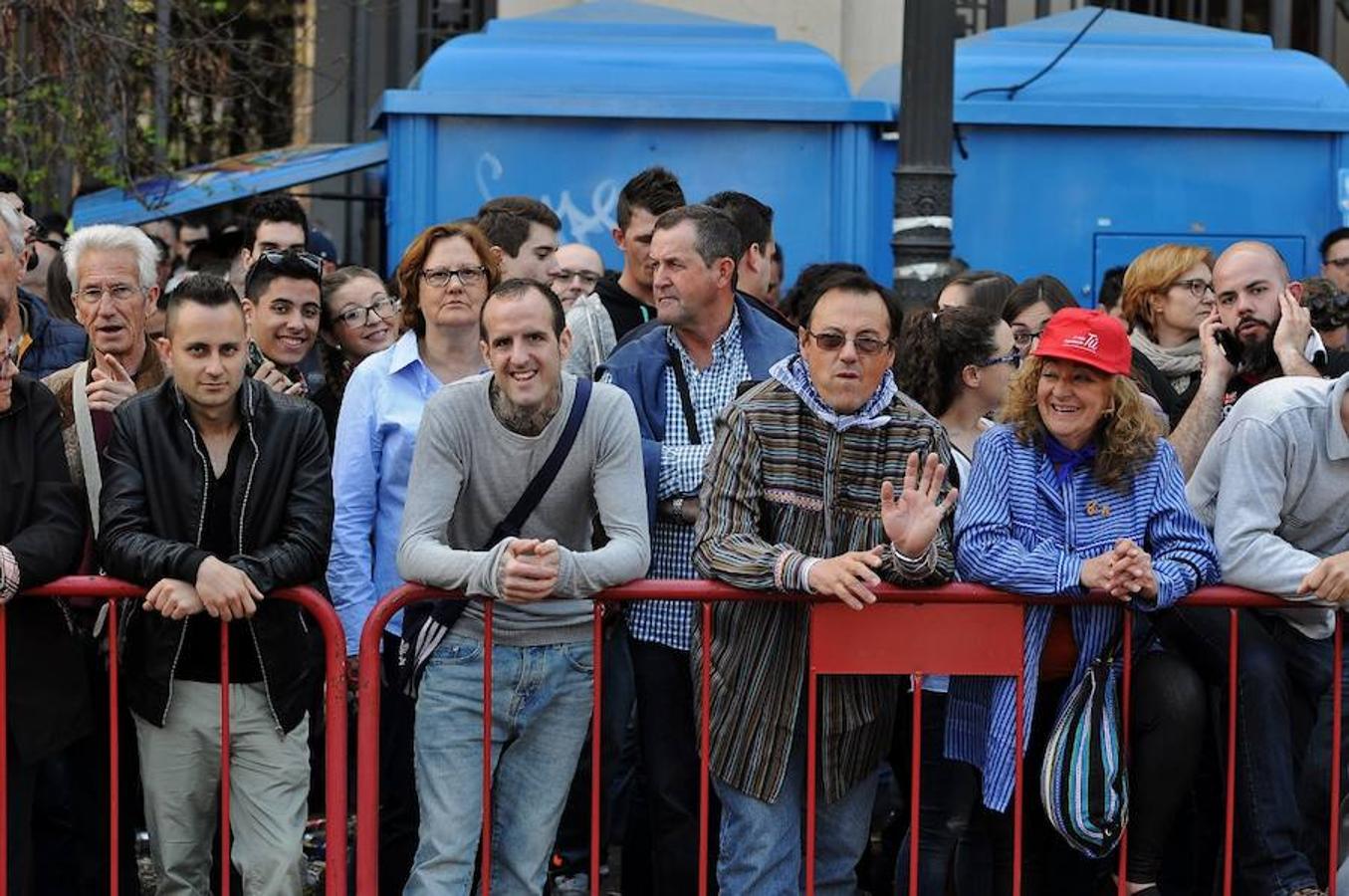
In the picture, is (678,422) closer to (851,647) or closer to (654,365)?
(654,365)

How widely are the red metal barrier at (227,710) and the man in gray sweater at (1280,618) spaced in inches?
88.7

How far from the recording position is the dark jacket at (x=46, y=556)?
5539mm

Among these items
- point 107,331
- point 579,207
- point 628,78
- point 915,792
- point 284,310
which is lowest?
point 915,792

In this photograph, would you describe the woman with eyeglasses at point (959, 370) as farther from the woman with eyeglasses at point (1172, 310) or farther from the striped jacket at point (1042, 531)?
the woman with eyeglasses at point (1172, 310)

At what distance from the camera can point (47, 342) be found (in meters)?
6.91

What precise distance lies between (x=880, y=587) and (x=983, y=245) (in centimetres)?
678

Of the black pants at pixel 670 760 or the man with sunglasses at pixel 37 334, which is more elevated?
the man with sunglasses at pixel 37 334

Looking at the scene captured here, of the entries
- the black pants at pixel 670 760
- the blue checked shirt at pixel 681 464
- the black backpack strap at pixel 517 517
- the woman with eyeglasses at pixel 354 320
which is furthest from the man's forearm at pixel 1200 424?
the woman with eyeglasses at pixel 354 320

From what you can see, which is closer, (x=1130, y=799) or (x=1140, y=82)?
(x=1130, y=799)

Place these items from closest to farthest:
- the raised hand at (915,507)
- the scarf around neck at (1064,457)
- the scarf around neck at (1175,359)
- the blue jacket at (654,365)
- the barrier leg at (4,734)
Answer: the raised hand at (915,507) < the barrier leg at (4,734) < the scarf around neck at (1064,457) < the blue jacket at (654,365) < the scarf around neck at (1175,359)

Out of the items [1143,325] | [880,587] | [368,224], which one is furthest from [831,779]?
[368,224]

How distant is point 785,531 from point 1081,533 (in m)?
0.78

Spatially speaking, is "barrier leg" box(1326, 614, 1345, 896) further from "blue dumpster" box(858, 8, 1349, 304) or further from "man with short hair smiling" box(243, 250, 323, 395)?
"blue dumpster" box(858, 8, 1349, 304)

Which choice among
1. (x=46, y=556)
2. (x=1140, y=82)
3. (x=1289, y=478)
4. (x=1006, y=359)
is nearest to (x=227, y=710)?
(x=46, y=556)
